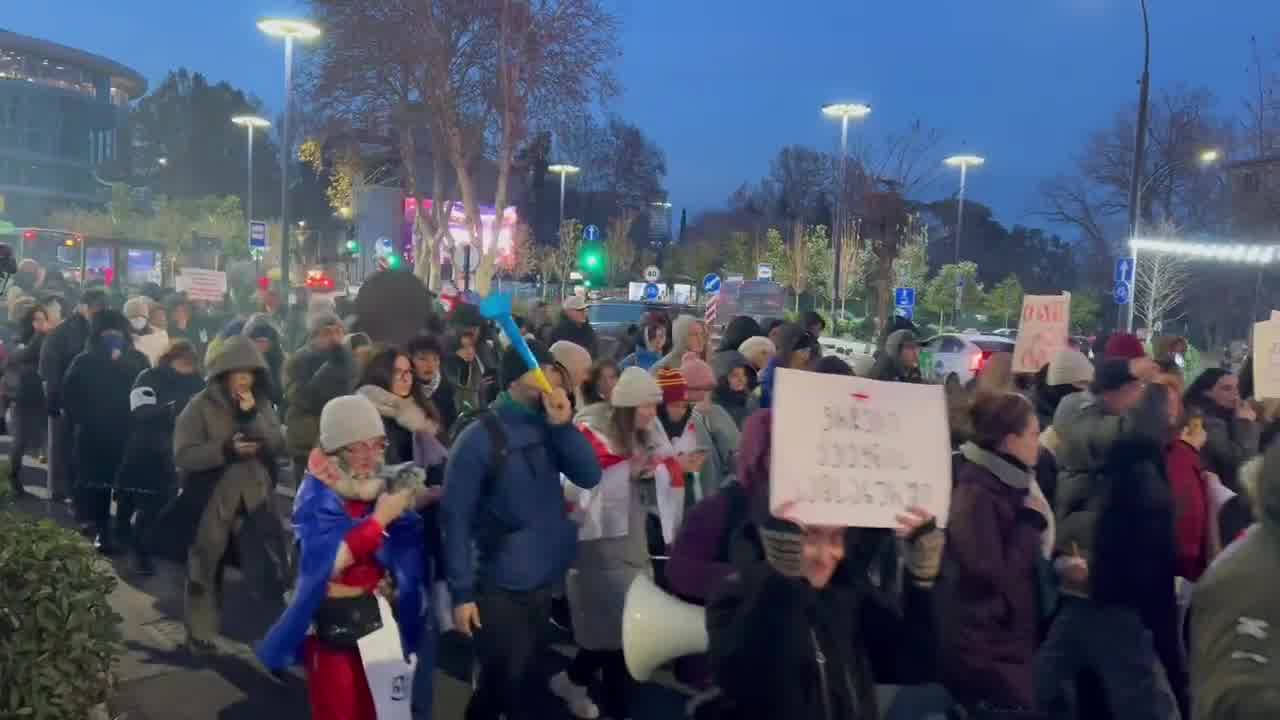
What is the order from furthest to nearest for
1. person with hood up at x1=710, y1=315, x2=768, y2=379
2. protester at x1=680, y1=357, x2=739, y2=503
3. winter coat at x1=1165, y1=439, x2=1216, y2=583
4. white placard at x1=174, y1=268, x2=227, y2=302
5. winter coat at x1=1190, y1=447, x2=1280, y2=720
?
white placard at x1=174, y1=268, x2=227, y2=302 → person with hood up at x1=710, y1=315, x2=768, y2=379 → protester at x1=680, y1=357, x2=739, y2=503 → winter coat at x1=1165, y1=439, x2=1216, y2=583 → winter coat at x1=1190, y1=447, x2=1280, y2=720

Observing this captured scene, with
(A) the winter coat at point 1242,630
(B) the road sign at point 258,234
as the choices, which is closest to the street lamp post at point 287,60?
(B) the road sign at point 258,234

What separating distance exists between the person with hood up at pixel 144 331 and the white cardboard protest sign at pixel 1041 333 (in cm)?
709

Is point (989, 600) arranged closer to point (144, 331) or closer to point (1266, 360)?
point (1266, 360)

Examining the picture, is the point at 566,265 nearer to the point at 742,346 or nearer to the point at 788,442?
the point at 742,346

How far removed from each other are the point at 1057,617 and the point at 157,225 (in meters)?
59.2

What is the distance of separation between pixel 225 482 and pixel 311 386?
0.76 meters

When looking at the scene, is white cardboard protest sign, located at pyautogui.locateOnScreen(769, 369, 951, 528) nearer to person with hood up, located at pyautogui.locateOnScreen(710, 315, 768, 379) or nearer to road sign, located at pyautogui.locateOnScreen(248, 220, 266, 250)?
person with hood up, located at pyautogui.locateOnScreen(710, 315, 768, 379)

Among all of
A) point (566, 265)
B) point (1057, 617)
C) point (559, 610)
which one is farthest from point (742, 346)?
point (566, 265)

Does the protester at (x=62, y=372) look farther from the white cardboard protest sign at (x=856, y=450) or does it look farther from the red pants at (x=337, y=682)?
the white cardboard protest sign at (x=856, y=450)

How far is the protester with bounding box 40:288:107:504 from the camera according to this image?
32.1 ft

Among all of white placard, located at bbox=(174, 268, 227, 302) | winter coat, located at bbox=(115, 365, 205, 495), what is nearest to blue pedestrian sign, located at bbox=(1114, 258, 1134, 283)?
white placard, located at bbox=(174, 268, 227, 302)

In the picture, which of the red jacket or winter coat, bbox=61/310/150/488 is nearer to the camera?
the red jacket

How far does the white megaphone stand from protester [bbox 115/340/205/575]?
15.8 ft

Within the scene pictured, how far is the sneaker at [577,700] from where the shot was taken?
19.1 feet
